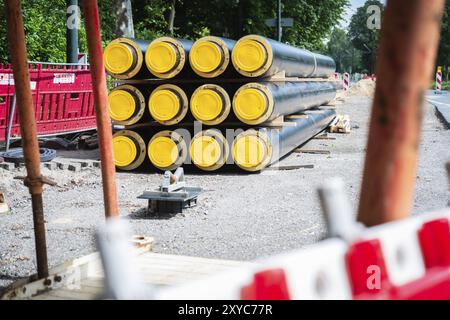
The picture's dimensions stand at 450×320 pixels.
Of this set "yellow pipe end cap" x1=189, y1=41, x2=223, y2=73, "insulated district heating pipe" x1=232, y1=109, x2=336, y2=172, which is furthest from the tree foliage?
"insulated district heating pipe" x1=232, y1=109, x2=336, y2=172

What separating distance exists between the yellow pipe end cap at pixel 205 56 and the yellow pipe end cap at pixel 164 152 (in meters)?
1.24

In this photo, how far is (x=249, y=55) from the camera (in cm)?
974

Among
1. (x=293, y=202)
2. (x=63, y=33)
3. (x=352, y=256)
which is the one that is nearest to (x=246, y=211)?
(x=293, y=202)

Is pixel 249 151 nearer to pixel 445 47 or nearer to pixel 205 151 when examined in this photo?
pixel 205 151

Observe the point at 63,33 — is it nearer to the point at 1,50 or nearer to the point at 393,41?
the point at 1,50

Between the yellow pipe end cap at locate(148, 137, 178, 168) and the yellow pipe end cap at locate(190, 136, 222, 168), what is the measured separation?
0.33 m

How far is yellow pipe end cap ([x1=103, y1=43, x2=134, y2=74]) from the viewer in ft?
32.4

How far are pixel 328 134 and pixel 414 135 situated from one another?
15.8 metres

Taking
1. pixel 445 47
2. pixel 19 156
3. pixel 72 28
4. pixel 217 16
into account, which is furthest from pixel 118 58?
pixel 445 47

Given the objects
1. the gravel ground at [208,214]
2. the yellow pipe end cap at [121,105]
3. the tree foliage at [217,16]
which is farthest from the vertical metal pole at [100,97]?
the tree foliage at [217,16]

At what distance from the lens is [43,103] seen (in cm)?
1230

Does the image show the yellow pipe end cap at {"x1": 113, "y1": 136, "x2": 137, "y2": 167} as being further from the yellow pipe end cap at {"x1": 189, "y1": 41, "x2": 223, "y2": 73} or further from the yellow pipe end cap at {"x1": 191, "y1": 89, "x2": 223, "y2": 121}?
the yellow pipe end cap at {"x1": 189, "y1": 41, "x2": 223, "y2": 73}

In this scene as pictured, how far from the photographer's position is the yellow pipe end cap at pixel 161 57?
9828 millimetres

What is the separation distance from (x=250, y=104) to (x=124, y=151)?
217cm
